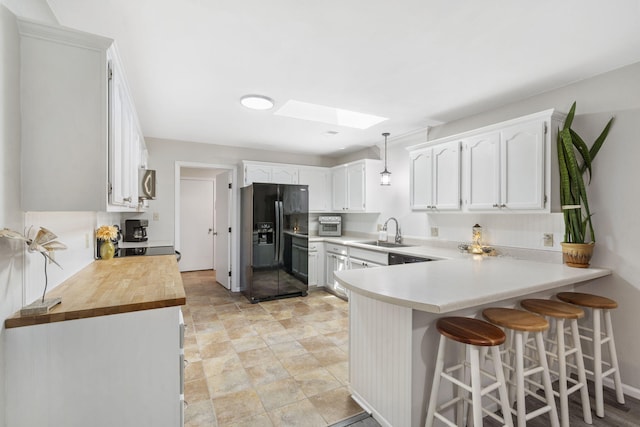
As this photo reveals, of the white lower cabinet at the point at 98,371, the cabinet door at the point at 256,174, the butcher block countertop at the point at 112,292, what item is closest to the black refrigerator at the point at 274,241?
the cabinet door at the point at 256,174

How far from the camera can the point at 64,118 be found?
1287mm

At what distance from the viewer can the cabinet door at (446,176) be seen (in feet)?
10.1

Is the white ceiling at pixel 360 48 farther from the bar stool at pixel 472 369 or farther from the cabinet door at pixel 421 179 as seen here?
the bar stool at pixel 472 369

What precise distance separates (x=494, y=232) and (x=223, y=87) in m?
2.99

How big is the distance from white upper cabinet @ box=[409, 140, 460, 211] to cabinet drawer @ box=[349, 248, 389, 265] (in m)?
0.70

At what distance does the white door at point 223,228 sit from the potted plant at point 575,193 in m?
4.34

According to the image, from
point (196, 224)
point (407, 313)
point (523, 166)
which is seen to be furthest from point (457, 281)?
point (196, 224)

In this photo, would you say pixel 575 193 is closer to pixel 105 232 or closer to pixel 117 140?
pixel 117 140

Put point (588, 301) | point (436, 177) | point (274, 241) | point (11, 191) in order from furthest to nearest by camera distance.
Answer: point (274, 241) → point (436, 177) → point (588, 301) → point (11, 191)

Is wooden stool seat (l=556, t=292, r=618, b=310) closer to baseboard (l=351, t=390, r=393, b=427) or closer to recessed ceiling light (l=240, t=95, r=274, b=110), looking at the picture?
baseboard (l=351, t=390, r=393, b=427)

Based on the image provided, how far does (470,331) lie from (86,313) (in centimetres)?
177

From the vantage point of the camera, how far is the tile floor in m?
1.96

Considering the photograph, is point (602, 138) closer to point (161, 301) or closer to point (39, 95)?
point (161, 301)

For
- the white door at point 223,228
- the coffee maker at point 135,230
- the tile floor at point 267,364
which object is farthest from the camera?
the white door at point 223,228
